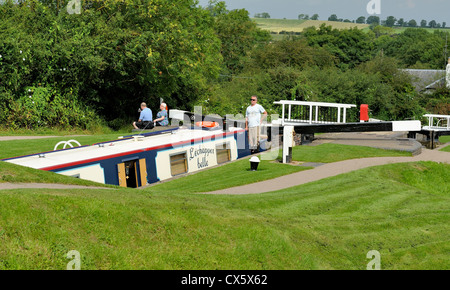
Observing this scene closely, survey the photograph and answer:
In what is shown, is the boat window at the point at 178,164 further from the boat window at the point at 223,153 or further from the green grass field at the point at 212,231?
the green grass field at the point at 212,231

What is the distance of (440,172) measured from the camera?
1389 cm

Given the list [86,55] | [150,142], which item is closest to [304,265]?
[150,142]

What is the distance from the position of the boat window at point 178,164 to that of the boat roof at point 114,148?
0.35 meters

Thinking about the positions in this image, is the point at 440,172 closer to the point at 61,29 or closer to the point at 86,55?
the point at 86,55

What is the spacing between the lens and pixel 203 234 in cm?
620

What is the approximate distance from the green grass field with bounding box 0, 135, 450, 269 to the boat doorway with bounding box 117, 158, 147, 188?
2817 mm

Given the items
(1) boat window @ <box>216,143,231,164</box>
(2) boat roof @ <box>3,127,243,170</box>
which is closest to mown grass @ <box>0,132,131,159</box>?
(2) boat roof @ <box>3,127,243,170</box>

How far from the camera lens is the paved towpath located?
444 inches

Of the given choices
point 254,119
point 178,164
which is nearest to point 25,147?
point 178,164

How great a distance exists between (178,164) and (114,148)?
78.5 inches

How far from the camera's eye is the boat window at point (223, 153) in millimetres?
15493

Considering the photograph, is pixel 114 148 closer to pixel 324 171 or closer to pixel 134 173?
pixel 134 173

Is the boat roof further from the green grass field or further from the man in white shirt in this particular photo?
the green grass field
